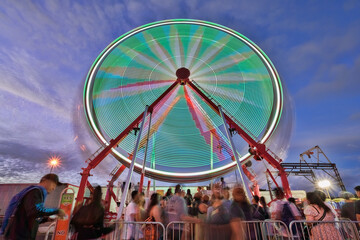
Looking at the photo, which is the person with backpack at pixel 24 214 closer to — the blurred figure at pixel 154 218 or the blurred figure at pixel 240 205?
the blurred figure at pixel 154 218

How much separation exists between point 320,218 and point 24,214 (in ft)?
16.0

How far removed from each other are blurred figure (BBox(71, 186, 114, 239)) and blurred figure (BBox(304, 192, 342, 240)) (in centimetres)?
373

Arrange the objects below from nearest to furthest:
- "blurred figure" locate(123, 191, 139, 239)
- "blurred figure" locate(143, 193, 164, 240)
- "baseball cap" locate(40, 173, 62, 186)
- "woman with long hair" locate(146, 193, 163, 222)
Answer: "baseball cap" locate(40, 173, 62, 186) < "blurred figure" locate(123, 191, 139, 239) < "blurred figure" locate(143, 193, 164, 240) < "woman with long hair" locate(146, 193, 163, 222)

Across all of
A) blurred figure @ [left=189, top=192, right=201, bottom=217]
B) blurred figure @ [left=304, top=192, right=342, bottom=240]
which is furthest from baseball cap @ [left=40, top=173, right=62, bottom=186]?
blurred figure @ [left=304, top=192, right=342, bottom=240]

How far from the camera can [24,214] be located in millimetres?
2576

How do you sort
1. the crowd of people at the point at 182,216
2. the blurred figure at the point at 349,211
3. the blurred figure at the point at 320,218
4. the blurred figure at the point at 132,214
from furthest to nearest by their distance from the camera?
the blurred figure at the point at 349,211, the blurred figure at the point at 132,214, the blurred figure at the point at 320,218, the crowd of people at the point at 182,216

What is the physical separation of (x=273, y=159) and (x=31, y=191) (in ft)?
34.8

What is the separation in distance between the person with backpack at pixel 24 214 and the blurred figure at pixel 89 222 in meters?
0.38

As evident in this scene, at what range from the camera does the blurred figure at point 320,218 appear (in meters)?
3.63

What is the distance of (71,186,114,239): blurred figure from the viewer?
8.67ft

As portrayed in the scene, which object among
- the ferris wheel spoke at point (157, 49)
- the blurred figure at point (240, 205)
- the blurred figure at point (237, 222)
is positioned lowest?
the blurred figure at point (237, 222)

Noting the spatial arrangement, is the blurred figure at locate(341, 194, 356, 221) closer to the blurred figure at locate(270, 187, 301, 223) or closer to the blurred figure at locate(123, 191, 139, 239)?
the blurred figure at locate(270, 187, 301, 223)

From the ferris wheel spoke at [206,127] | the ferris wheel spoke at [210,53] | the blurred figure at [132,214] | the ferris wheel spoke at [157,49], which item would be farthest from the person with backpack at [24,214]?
the ferris wheel spoke at [206,127]

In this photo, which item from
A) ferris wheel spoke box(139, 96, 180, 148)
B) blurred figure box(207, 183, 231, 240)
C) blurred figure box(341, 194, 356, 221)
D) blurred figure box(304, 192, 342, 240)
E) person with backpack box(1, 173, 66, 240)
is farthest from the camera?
ferris wheel spoke box(139, 96, 180, 148)
